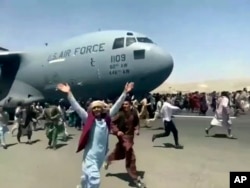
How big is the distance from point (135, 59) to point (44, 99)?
7.42m

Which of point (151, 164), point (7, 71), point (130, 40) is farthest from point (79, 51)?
point (151, 164)

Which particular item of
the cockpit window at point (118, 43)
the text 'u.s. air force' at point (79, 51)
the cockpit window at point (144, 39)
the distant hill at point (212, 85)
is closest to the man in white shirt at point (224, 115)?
the cockpit window at point (144, 39)

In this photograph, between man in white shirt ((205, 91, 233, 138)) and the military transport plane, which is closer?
man in white shirt ((205, 91, 233, 138))

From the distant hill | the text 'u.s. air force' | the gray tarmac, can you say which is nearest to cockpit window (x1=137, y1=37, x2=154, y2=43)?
the text 'u.s. air force'

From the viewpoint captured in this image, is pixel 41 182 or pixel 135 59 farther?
pixel 135 59

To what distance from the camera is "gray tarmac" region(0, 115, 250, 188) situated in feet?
24.4

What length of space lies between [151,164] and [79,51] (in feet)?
39.5

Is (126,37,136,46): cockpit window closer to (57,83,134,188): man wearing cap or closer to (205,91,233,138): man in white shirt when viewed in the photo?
(205,91,233,138): man in white shirt

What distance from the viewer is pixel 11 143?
45.2ft

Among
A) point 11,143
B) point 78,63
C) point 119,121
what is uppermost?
point 78,63

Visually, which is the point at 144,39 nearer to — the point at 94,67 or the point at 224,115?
the point at 94,67

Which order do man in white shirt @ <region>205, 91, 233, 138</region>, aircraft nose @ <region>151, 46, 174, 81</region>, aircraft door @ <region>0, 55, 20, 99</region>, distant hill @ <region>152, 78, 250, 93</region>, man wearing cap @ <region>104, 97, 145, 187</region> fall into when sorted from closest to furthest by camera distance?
man wearing cap @ <region>104, 97, 145, 187</region> < man in white shirt @ <region>205, 91, 233, 138</region> < aircraft nose @ <region>151, 46, 174, 81</region> < aircraft door @ <region>0, 55, 20, 99</region> < distant hill @ <region>152, 78, 250, 93</region>

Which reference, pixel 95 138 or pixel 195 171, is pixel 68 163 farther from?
pixel 95 138

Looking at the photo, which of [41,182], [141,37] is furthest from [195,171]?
[141,37]
